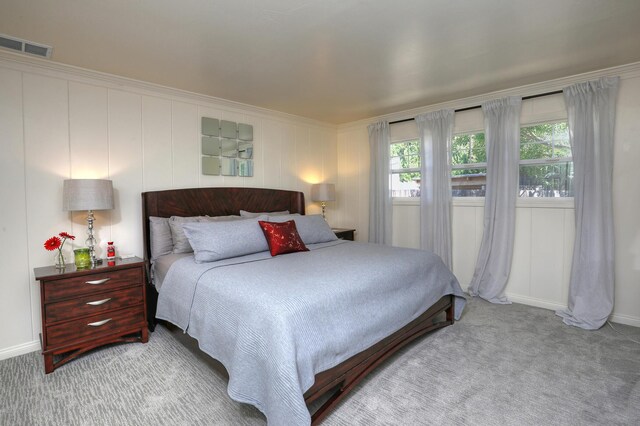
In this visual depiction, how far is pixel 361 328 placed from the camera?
6.46 feet

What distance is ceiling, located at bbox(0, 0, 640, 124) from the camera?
2.03 m

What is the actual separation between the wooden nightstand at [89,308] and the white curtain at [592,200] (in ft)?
13.1

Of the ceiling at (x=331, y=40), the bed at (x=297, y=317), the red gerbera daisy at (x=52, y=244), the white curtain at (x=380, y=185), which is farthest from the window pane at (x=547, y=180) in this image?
the red gerbera daisy at (x=52, y=244)

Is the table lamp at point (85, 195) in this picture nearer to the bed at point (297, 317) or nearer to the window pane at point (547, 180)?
the bed at point (297, 317)

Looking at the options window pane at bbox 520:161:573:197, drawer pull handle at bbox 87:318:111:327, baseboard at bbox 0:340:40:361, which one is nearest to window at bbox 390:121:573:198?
window pane at bbox 520:161:573:197

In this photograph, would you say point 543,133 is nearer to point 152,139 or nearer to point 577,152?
point 577,152

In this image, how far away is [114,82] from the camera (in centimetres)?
306

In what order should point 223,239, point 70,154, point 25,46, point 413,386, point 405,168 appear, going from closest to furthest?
point 413,386 < point 25,46 < point 223,239 < point 70,154 < point 405,168

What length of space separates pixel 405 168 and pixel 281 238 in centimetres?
243

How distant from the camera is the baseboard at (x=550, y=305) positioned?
10.0ft

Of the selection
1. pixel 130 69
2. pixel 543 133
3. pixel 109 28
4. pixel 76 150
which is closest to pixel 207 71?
pixel 130 69

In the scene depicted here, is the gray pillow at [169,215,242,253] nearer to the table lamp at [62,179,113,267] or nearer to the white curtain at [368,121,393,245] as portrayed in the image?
the table lamp at [62,179,113,267]

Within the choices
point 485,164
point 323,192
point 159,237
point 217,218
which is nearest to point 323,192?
point 323,192

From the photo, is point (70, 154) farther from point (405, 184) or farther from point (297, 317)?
point (405, 184)
